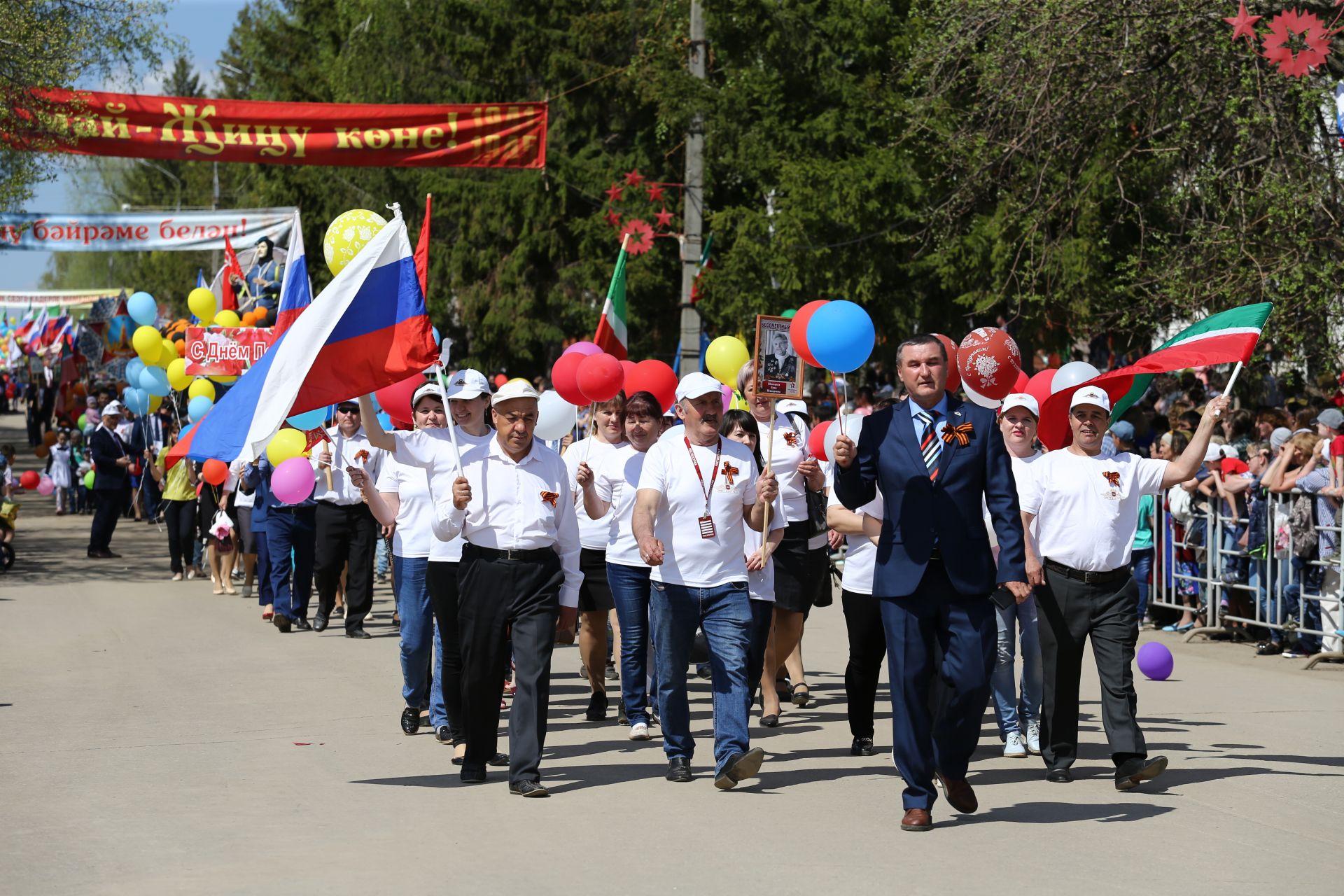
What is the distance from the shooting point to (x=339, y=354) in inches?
323

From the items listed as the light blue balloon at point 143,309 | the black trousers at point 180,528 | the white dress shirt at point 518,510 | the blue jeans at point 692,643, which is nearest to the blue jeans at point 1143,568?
the blue jeans at point 692,643

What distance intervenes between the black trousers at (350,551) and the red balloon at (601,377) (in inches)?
161

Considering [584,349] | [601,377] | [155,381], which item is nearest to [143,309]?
[155,381]

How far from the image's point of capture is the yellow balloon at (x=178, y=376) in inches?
787

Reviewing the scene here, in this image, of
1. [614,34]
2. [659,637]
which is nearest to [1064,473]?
[659,637]

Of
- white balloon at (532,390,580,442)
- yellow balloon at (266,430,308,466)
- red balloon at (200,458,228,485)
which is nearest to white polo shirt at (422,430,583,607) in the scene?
white balloon at (532,390,580,442)

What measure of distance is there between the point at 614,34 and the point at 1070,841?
2819 cm

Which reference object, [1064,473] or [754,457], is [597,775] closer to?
[754,457]

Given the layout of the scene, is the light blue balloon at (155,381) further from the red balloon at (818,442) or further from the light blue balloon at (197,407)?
the red balloon at (818,442)

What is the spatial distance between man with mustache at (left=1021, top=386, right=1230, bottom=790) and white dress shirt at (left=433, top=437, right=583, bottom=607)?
2.23 m

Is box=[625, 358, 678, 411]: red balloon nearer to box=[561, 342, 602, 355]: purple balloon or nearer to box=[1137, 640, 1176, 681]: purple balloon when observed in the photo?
box=[561, 342, 602, 355]: purple balloon

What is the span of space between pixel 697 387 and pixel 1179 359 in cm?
253

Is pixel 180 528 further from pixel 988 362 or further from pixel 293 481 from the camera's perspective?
pixel 988 362

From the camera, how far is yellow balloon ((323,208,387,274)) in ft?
34.9
